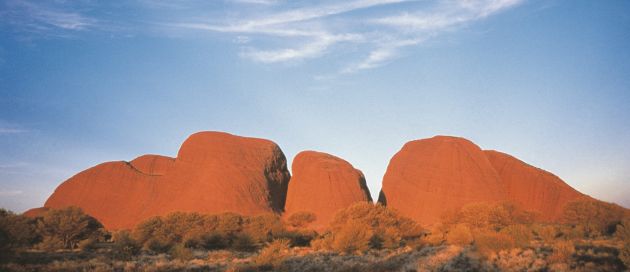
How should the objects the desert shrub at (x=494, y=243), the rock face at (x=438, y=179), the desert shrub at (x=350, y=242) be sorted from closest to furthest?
the desert shrub at (x=494, y=243) → the desert shrub at (x=350, y=242) → the rock face at (x=438, y=179)

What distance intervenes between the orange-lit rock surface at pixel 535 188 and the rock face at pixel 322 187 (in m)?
18.1

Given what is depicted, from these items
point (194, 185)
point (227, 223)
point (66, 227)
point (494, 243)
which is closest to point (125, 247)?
point (66, 227)

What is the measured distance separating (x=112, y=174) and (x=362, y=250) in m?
49.3

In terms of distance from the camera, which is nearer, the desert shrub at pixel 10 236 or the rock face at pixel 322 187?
the desert shrub at pixel 10 236

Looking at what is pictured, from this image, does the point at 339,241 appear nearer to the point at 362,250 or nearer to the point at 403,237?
the point at 362,250

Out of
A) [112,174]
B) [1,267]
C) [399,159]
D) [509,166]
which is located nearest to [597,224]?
[509,166]

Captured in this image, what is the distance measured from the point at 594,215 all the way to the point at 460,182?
56.5 ft

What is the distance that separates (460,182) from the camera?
4694 centimetres

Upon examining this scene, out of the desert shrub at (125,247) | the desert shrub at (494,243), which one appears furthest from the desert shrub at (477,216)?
the desert shrub at (125,247)

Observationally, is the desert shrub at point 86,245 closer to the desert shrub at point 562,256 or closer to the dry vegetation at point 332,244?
the dry vegetation at point 332,244

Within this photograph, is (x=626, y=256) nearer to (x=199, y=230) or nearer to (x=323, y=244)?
(x=323, y=244)

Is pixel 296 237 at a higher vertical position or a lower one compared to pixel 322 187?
lower

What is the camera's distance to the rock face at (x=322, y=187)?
45438mm

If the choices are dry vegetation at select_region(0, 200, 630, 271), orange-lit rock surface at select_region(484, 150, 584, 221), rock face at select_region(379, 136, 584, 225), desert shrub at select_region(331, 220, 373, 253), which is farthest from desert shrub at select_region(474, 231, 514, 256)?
orange-lit rock surface at select_region(484, 150, 584, 221)
